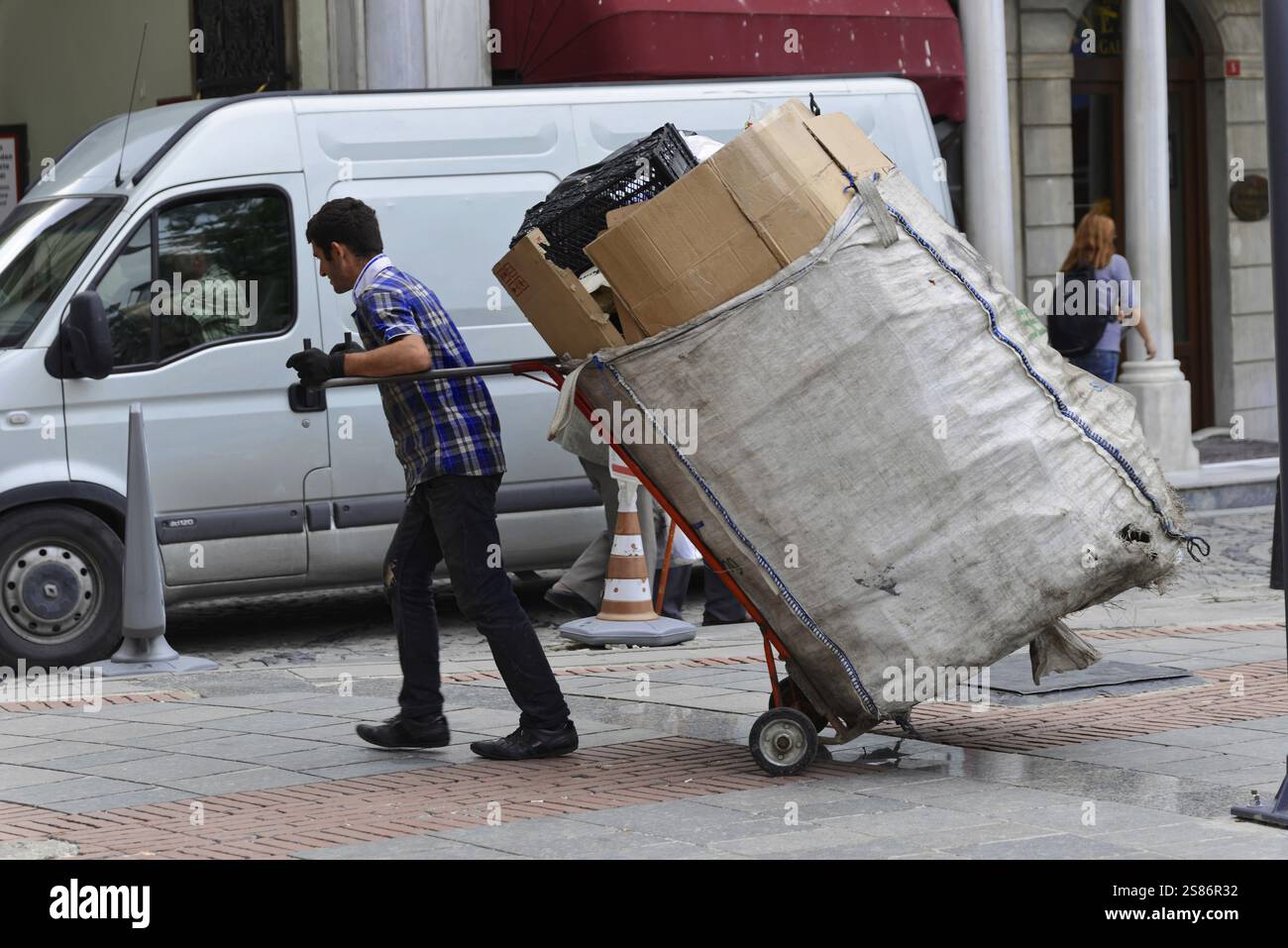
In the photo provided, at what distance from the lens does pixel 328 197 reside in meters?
10.1

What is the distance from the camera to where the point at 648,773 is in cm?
645

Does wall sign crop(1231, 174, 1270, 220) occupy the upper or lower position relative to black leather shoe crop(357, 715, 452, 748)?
upper

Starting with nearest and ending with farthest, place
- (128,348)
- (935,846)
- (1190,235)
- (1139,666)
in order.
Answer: (935,846) → (1139,666) → (128,348) → (1190,235)

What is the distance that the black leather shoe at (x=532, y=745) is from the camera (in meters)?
6.73

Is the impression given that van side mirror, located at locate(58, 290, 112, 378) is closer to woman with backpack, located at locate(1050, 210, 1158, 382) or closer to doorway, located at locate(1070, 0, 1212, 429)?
woman with backpack, located at locate(1050, 210, 1158, 382)

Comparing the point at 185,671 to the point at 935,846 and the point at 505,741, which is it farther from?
the point at 935,846

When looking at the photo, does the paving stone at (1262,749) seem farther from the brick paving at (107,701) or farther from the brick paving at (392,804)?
the brick paving at (107,701)

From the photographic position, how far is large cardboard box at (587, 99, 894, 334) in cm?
602

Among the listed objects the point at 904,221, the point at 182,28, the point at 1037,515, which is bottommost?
the point at 1037,515

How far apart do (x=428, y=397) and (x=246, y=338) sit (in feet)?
11.8

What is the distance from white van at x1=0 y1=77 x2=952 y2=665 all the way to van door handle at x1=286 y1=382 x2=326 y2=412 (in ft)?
0.06

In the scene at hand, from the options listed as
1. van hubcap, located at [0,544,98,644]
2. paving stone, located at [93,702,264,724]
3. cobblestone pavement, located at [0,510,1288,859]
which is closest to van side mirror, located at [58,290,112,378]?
van hubcap, located at [0,544,98,644]

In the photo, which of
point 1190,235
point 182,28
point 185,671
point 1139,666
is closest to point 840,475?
point 1139,666

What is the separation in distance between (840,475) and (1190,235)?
570 inches
